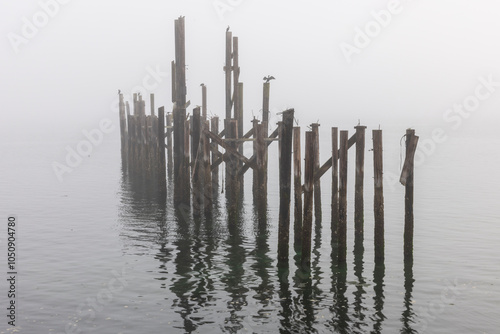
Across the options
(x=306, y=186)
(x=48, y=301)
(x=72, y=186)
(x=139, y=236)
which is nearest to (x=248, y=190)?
(x=72, y=186)

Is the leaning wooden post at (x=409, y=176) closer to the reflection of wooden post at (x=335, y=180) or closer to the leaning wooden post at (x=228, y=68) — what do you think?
the reflection of wooden post at (x=335, y=180)

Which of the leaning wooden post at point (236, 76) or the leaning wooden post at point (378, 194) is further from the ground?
the leaning wooden post at point (236, 76)

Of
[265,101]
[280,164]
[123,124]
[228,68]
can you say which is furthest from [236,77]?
[123,124]

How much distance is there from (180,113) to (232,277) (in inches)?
341

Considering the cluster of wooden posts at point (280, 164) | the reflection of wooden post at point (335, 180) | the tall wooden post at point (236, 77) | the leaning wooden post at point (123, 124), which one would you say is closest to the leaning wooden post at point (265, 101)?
the cluster of wooden posts at point (280, 164)

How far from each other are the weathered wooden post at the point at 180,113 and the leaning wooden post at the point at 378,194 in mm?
8471

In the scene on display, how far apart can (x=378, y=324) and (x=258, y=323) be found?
7.08ft

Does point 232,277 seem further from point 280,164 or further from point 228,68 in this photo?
point 228,68

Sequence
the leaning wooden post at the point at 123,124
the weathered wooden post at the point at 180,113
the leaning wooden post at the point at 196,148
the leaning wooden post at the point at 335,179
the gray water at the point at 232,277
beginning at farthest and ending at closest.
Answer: the leaning wooden post at the point at 123,124 → the weathered wooden post at the point at 180,113 → the leaning wooden post at the point at 196,148 → the leaning wooden post at the point at 335,179 → the gray water at the point at 232,277

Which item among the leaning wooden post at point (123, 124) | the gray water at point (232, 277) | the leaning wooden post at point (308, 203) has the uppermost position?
the leaning wooden post at point (123, 124)

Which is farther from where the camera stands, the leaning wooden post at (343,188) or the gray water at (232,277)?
the leaning wooden post at (343,188)

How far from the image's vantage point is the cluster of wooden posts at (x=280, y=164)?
13.2 m

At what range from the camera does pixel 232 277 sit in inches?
518

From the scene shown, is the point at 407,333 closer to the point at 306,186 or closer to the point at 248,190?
the point at 306,186
